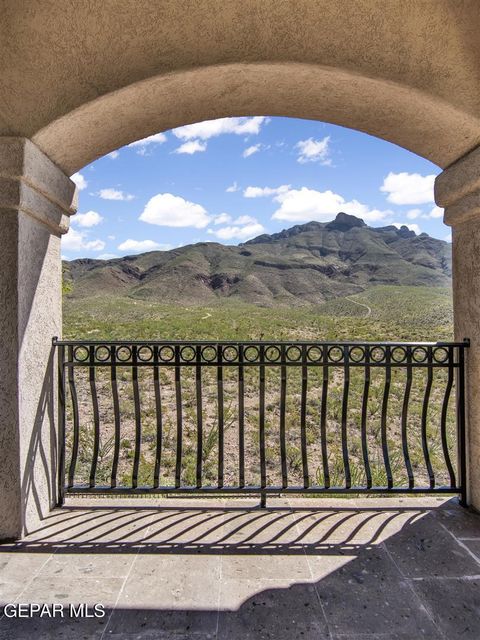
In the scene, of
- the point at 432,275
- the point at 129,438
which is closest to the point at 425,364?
the point at 129,438

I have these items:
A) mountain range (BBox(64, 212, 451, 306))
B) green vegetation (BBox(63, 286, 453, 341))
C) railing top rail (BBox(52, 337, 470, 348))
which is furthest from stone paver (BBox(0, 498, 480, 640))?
mountain range (BBox(64, 212, 451, 306))

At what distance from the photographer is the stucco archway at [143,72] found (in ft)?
7.66

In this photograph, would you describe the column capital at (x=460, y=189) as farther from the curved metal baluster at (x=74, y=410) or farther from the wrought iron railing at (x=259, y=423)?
the curved metal baluster at (x=74, y=410)

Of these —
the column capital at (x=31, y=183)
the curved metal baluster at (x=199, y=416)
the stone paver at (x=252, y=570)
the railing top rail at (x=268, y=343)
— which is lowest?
the stone paver at (x=252, y=570)

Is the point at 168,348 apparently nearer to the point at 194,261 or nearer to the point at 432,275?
the point at 432,275

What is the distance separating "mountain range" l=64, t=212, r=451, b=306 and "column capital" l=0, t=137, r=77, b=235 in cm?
5889

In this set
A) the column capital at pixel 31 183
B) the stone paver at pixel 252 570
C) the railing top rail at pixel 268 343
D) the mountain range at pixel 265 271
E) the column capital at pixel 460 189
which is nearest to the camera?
the stone paver at pixel 252 570

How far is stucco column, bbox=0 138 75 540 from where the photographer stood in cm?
235

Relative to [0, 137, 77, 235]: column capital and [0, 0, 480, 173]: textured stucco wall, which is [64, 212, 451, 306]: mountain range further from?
[0, 0, 480, 173]: textured stucco wall

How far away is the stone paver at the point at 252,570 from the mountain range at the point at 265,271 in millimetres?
59531

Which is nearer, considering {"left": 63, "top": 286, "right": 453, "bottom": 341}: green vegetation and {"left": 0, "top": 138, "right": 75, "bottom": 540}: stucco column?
{"left": 0, "top": 138, "right": 75, "bottom": 540}: stucco column

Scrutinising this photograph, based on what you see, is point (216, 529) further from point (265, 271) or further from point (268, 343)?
point (265, 271)

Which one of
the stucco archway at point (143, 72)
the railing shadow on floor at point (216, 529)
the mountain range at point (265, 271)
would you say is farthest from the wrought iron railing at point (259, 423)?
the mountain range at point (265, 271)

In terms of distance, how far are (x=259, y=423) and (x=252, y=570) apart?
1.40 metres
